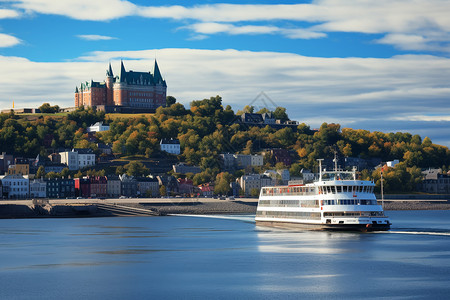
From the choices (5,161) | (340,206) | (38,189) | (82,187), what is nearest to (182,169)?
(82,187)

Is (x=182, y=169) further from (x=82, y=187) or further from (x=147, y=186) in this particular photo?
(x=82, y=187)

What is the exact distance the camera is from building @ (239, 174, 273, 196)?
182 m

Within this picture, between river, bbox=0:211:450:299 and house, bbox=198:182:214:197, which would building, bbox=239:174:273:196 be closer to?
house, bbox=198:182:214:197

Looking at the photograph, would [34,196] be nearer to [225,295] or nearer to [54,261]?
[54,261]

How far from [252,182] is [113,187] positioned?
1286 inches

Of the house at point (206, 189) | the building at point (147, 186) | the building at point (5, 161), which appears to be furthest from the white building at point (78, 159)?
the house at point (206, 189)

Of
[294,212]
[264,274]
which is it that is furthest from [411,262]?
[294,212]

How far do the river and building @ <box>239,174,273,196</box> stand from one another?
319ft

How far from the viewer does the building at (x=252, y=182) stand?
7165 inches

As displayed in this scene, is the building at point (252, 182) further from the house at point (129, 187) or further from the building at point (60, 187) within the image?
the building at point (60, 187)

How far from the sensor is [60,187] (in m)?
170

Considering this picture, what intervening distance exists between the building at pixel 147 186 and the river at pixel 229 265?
295 feet

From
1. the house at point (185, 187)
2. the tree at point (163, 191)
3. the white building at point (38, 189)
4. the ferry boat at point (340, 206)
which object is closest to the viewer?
the ferry boat at point (340, 206)

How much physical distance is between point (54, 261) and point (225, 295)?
66.4 ft
